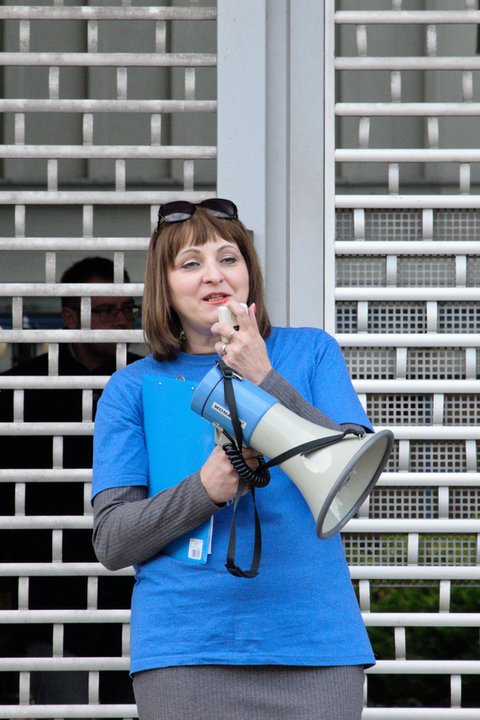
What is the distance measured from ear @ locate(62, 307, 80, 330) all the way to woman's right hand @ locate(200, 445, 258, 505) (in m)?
1.40

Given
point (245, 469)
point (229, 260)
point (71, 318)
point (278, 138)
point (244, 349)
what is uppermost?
point (278, 138)

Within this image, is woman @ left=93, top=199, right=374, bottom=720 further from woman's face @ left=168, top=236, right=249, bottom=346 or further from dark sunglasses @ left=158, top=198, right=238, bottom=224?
dark sunglasses @ left=158, top=198, right=238, bottom=224

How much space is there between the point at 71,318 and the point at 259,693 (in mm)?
1631

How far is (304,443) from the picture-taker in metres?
2.02

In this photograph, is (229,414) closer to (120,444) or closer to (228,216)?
(120,444)

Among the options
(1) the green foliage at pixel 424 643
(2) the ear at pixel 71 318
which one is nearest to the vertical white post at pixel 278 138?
(2) the ear at pixel 71 318

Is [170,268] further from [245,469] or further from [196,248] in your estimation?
[245,469]

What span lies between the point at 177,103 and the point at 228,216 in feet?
3.49

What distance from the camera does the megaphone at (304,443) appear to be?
2008 mm

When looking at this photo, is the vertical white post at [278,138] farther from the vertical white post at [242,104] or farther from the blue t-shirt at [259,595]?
the blue t-shirt at [259,595]

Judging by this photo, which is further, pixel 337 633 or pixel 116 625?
pixel 116 625

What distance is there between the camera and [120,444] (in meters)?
2.28

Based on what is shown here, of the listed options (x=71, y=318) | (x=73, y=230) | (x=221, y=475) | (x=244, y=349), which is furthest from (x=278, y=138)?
(x=221, y=475)

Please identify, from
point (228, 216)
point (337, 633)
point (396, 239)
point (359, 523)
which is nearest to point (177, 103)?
point (396, 239)
